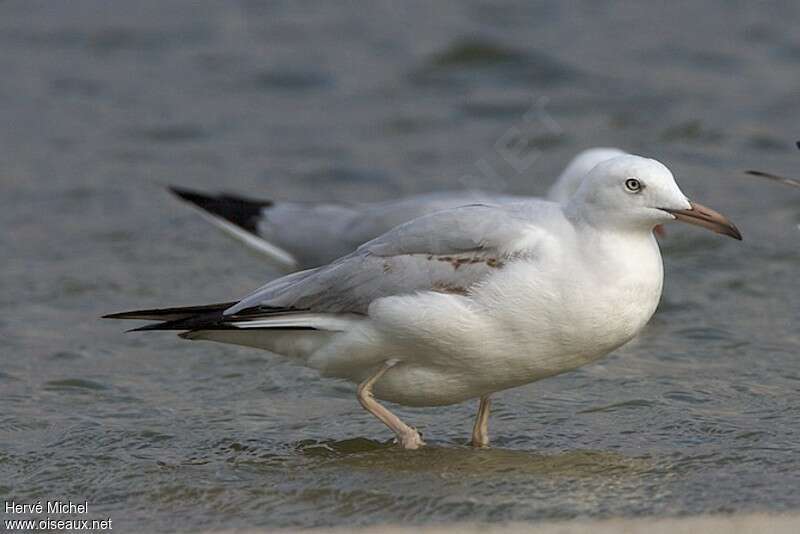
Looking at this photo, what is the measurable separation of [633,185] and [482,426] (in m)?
1.32

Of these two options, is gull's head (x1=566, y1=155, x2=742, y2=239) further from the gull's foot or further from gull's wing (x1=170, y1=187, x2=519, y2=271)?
gull's wing (x1=170, y1=187, x2=519, y2=271)

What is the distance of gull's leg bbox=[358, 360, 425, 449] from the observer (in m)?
6.48

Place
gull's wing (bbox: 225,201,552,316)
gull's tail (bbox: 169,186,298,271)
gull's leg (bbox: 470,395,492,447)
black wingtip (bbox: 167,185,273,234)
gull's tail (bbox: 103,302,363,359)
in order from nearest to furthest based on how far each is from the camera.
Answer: gull's wing (bbox: 225,201,552,316) → gull's tail (bbox: 103,302,363,359) → gull's leg (bbox: 470,395,492,447) → gull's tail (bbox: 169,186,298,271) → black wingtip (bbox: 167,185,273,234)

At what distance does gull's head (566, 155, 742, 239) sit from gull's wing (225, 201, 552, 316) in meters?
0.23

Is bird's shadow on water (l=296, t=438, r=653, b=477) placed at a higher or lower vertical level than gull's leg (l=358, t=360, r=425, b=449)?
lower

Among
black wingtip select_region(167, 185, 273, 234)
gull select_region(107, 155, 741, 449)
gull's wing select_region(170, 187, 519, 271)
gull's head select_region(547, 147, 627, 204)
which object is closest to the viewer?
gull select_region(107, 155, 741, 449)

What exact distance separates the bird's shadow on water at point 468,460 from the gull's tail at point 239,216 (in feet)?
12.0

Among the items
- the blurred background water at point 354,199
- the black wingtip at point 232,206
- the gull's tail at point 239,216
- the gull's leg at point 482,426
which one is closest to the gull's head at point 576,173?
the blurred background water at point 354,199

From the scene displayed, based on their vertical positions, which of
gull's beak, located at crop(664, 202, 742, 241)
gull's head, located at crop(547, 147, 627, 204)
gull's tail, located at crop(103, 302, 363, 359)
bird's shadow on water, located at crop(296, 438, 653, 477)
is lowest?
bird's shadow on water, located at crop(296, 438, 653, 477)

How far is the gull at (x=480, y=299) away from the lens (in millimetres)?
5914

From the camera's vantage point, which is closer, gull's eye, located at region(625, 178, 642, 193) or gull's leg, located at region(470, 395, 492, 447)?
gull's eye, located at region(625, 178, 642, 193)

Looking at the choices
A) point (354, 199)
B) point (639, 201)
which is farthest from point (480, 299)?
point (354, 199)

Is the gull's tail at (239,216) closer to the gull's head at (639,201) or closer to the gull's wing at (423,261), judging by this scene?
the gull's wing at (423,261)

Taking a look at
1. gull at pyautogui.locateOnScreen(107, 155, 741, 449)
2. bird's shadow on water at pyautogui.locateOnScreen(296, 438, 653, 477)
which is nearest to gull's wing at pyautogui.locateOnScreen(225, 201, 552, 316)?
gull at pyautogui.locateOnScreen(107, 155, 741, 449)
